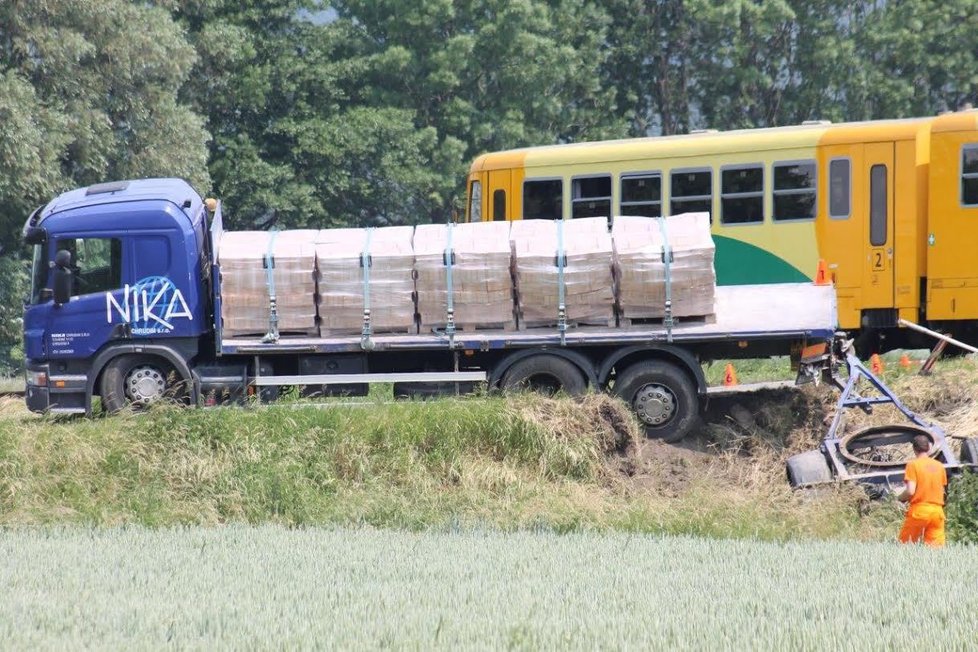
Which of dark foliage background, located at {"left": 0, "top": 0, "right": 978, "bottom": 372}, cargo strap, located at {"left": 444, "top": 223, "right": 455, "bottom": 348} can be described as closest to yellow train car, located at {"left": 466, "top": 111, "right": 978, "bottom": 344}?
cargo strap, located at {"left": 444, "top": 223, "right": 455, "bottom": 348}

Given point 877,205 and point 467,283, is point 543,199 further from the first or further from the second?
point 467,283

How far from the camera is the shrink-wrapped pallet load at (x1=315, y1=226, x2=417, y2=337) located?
1669 centimetres

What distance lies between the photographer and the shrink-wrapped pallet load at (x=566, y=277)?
1650 cm

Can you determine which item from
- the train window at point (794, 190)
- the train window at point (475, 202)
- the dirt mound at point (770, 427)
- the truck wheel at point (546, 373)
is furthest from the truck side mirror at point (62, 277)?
the train window at point (794, 190)

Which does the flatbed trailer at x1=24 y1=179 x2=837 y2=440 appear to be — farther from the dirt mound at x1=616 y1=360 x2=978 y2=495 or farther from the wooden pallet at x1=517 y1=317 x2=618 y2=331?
the dirt mound at x1=616 y1=360 x2=978 y2=495

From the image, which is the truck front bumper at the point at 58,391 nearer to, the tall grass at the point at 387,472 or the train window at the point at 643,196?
the tall grass at the point at 387,472

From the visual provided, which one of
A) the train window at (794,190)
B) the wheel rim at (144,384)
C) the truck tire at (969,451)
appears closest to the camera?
the truck tire at (969,451)

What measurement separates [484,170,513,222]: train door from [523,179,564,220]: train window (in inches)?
10.4

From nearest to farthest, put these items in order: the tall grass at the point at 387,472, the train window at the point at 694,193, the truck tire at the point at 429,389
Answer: the tall grass at the point at 387,472
the truck tire at the point at 429,389
the train window at the point at 694,193

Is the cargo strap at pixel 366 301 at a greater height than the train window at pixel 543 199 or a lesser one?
lesser

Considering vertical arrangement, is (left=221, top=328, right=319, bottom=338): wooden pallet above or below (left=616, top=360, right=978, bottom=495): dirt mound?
above

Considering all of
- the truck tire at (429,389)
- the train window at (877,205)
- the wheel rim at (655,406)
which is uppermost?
the train window at (877,205)

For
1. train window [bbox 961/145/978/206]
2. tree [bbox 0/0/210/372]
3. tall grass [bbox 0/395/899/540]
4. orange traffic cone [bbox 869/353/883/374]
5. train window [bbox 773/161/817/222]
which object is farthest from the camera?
tree [bbox 0/0/210/372]

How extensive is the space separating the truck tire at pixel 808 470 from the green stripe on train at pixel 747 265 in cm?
598
